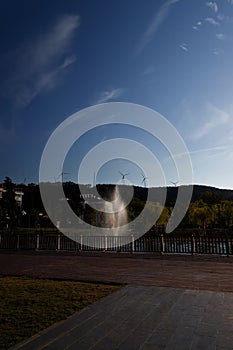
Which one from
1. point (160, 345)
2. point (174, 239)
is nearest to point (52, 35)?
point (174, 239)

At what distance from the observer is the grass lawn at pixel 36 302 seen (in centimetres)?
430

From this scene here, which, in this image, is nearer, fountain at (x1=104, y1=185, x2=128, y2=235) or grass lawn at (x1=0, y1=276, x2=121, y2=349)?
grass lawn at (x1=0, y1=276, x2=121, y2=349)

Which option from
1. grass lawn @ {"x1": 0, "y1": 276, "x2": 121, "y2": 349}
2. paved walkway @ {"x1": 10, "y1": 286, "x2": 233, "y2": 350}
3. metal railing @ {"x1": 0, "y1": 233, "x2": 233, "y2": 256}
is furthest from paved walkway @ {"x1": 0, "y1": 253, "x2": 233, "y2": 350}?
metal railing @ {"x1": 0, "y1": 233, "x2": 233, "y2": 256}

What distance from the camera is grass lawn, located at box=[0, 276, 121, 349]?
4.30 m

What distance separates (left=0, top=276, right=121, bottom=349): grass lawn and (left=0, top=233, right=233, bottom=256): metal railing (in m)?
8.42

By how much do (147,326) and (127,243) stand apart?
12.4m

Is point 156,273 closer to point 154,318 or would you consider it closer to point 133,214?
point 154,318

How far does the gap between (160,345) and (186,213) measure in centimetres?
5505

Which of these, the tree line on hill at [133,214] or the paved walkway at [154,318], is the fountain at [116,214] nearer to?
the tree line on hill at [133,214]

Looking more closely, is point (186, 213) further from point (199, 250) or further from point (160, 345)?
point (160, 345)

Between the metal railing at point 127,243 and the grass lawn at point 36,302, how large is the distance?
8.42 m

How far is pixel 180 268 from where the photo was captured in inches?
421

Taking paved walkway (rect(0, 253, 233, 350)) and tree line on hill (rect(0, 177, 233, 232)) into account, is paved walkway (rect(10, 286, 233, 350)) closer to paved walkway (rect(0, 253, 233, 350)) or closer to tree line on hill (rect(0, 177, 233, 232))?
paved walkway (rect(0, 253, 233, 350))

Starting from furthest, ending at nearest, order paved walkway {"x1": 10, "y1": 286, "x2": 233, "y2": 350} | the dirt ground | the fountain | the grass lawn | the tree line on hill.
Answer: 1. the tree line on hill
2. the fountain
3. the dirt ground
4. the grass lawn
5. paved walkway {"x1": 10, "y1": 286, "x2": 233, "y2": 350}
